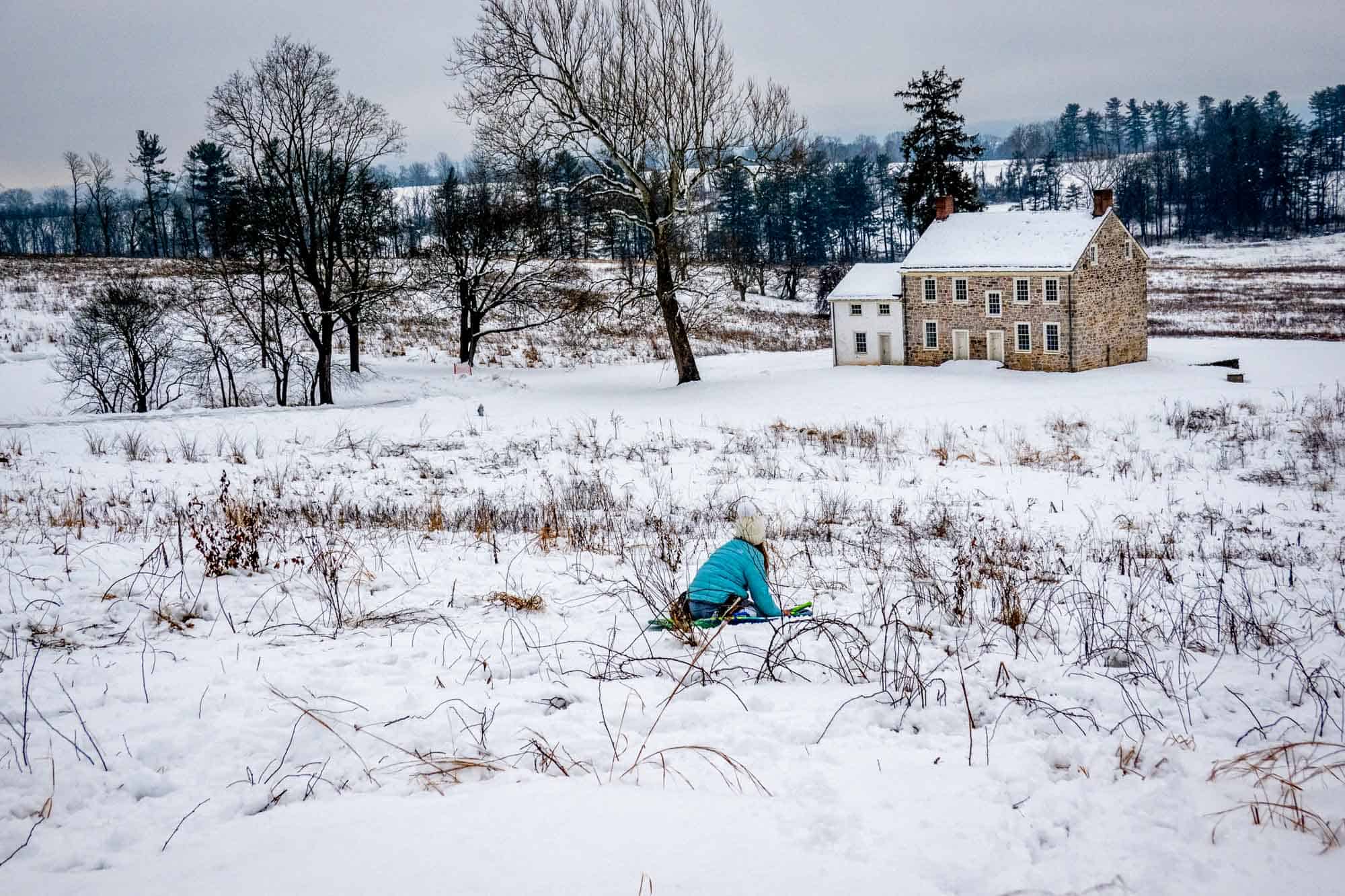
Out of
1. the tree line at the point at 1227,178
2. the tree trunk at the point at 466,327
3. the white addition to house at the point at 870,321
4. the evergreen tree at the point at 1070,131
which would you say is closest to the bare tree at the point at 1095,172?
the tree line at the point at 1227,178

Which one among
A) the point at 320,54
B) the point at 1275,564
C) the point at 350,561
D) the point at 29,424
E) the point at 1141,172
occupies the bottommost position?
the point at 1275,564

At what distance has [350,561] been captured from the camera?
25.6ft

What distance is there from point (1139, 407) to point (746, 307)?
1624 inches

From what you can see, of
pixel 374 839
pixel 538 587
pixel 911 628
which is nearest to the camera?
pixel 374 839

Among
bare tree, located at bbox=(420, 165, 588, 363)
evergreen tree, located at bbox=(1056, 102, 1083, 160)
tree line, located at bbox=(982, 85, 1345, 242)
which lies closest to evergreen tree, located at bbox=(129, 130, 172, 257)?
bare tree, located at bbox=(420, 165, 588, 363)

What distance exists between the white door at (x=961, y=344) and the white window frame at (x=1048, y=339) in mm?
3039

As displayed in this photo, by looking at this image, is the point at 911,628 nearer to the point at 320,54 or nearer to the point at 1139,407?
the point at 1139,407

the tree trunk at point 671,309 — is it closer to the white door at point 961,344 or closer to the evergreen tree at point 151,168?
the white door at point 961,344

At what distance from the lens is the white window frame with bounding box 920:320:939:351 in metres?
38.2

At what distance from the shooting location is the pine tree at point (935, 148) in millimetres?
46656

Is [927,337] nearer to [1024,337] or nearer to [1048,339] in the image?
[1024,337]

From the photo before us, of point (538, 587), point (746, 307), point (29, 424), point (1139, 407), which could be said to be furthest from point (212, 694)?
point (746, 307)

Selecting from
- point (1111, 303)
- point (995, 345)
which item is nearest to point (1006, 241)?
point (995, 345)

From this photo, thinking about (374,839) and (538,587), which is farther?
(538,587)
